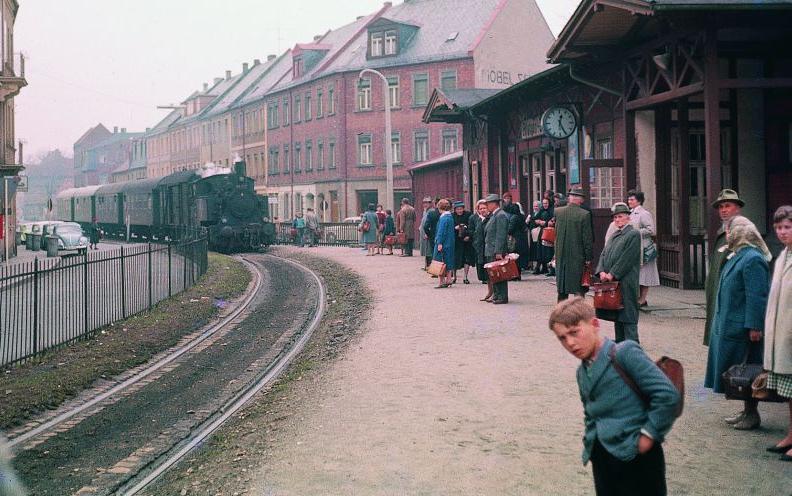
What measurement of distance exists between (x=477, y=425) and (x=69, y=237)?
40.5 meters

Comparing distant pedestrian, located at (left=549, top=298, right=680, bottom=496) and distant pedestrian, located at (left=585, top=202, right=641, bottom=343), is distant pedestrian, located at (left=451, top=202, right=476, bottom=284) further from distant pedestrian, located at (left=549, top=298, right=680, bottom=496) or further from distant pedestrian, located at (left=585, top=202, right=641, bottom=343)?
distant pedestrian, located at (left=549, top=298, right=680, bottom=496)

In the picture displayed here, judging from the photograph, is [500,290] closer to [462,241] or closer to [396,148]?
[462,241]

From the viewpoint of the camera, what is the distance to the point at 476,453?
734cm

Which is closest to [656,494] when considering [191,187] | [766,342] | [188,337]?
[766,342]

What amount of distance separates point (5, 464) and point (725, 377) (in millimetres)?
5774

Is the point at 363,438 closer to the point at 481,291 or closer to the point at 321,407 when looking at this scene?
the point at 321,407

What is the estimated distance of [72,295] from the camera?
1538 centimetres

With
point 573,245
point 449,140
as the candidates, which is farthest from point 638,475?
point 449,140

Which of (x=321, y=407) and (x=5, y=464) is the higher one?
(x=5, y=464)

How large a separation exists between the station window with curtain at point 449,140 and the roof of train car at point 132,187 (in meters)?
16.6

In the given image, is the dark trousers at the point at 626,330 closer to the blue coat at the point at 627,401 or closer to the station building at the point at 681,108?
the station building at the point at 681,108

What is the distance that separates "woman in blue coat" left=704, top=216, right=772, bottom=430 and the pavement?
46cm

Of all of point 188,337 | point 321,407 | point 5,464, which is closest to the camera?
point 5,464

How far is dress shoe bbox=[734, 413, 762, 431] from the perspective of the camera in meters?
7.86
